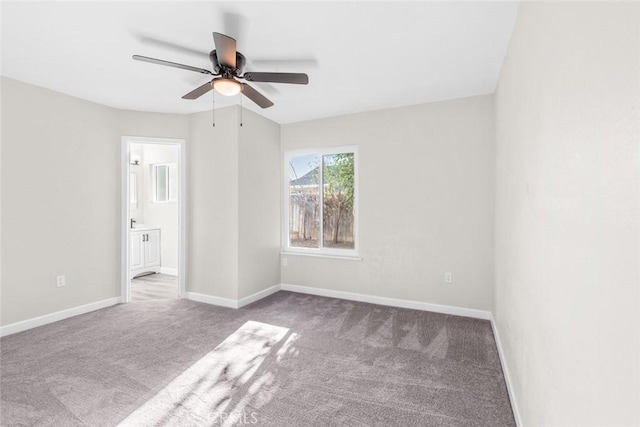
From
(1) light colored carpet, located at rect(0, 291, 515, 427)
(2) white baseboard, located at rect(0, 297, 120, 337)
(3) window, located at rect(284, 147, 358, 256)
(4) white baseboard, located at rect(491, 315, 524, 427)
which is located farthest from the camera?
(3) window, located at rect(284, 147, 358, 256)

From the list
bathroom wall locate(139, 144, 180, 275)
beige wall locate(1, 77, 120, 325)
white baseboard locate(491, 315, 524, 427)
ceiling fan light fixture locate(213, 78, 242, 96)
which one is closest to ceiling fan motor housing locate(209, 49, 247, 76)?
ceiling fan light fixture locate(213, 78, 242, 96)

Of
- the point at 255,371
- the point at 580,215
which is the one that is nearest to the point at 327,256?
the point at 255,371

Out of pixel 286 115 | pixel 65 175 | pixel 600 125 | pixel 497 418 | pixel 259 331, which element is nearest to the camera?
pixel 600 125

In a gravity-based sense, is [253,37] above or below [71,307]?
above

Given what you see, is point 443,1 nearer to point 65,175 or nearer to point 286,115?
point 286,115

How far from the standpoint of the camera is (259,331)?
3.12m

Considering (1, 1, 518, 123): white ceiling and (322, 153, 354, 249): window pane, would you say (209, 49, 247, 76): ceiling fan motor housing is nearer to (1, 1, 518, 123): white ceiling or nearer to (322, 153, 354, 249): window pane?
(1, 1, 518, 123): white ceiling

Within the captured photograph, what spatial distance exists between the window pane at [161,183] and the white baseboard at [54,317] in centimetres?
241

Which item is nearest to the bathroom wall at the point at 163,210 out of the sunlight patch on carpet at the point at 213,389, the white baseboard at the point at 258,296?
the white baseboard at the point at 258,296

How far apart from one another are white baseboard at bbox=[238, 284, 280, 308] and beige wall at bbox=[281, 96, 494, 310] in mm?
783

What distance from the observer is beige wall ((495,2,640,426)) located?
693 mm

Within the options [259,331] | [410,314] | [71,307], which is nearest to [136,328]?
[71,307]

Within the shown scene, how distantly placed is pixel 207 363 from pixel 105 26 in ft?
8.97

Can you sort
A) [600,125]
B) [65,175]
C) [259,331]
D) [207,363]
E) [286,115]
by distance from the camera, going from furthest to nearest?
[286,115] → [65,175] → [259,331] → [207,363] → [600,125]
